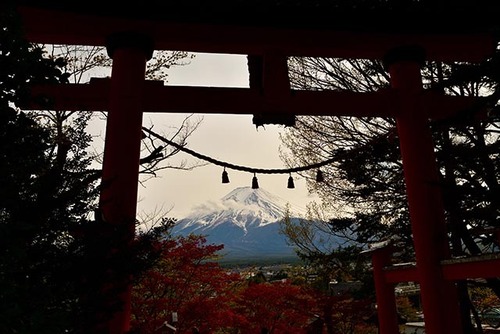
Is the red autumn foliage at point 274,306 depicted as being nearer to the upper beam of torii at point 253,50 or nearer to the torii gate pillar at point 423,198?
the torii gate pillar at point 423,198

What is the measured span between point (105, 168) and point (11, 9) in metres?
1.66

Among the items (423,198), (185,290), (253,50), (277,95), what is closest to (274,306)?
(185,290)

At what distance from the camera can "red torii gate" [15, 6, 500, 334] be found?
3189 millimetres

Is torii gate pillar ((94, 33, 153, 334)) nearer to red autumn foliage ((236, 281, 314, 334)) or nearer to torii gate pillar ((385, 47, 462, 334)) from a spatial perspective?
torii gate pillar ((385, 47, 462, 334))

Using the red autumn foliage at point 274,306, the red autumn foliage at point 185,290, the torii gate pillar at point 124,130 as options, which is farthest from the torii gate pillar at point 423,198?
the red autumn foliage at point 274,306

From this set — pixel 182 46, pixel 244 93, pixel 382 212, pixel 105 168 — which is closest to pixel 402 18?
pixel 244 93

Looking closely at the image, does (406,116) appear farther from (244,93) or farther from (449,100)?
(244,93)

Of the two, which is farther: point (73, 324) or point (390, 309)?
point (390, 309)

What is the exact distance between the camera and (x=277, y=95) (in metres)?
3.66

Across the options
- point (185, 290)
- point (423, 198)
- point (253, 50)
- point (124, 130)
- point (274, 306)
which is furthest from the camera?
point (274, 306)

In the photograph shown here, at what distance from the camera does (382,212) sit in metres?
7.69

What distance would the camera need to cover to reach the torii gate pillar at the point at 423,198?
335cm

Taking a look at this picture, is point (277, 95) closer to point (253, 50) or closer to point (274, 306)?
point (253, 50)

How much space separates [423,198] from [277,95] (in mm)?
1751
